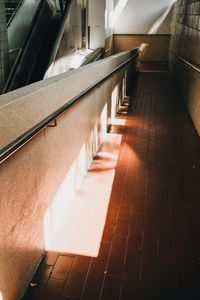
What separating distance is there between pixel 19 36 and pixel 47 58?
85 centimetres

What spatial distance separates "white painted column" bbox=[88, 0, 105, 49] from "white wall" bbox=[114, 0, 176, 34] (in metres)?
4.06

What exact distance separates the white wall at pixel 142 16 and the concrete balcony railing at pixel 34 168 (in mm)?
12853

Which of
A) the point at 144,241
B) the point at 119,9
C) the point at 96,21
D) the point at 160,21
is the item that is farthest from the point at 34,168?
the point at 119,9

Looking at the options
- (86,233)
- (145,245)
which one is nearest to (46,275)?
(86,233)

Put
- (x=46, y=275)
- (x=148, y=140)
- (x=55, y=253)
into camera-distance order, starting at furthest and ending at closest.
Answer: (x=148, y=140) < (x=55, y=253) < (x=46, y=275)

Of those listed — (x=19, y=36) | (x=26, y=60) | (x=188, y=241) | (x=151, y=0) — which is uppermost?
(x=151, y=0)

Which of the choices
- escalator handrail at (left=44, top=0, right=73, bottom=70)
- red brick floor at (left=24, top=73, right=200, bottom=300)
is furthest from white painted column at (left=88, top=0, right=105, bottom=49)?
red brick floor at (left=24, top=73, right=200, bottom=300)

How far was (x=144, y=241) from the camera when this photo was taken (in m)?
2.47

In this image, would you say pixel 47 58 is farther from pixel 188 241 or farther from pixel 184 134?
pixel 188 241

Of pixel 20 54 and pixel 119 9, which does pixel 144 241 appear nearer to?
pixel 20 54

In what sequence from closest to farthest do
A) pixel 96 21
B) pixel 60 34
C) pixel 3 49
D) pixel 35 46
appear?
1. pixel 3 49
2. pixel 60 34
3. pixel 35 46
4. pixel 96 21

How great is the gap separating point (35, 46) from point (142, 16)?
29.6 ft

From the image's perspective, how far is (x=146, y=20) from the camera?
577 inches

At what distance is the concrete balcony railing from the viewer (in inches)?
62.6
